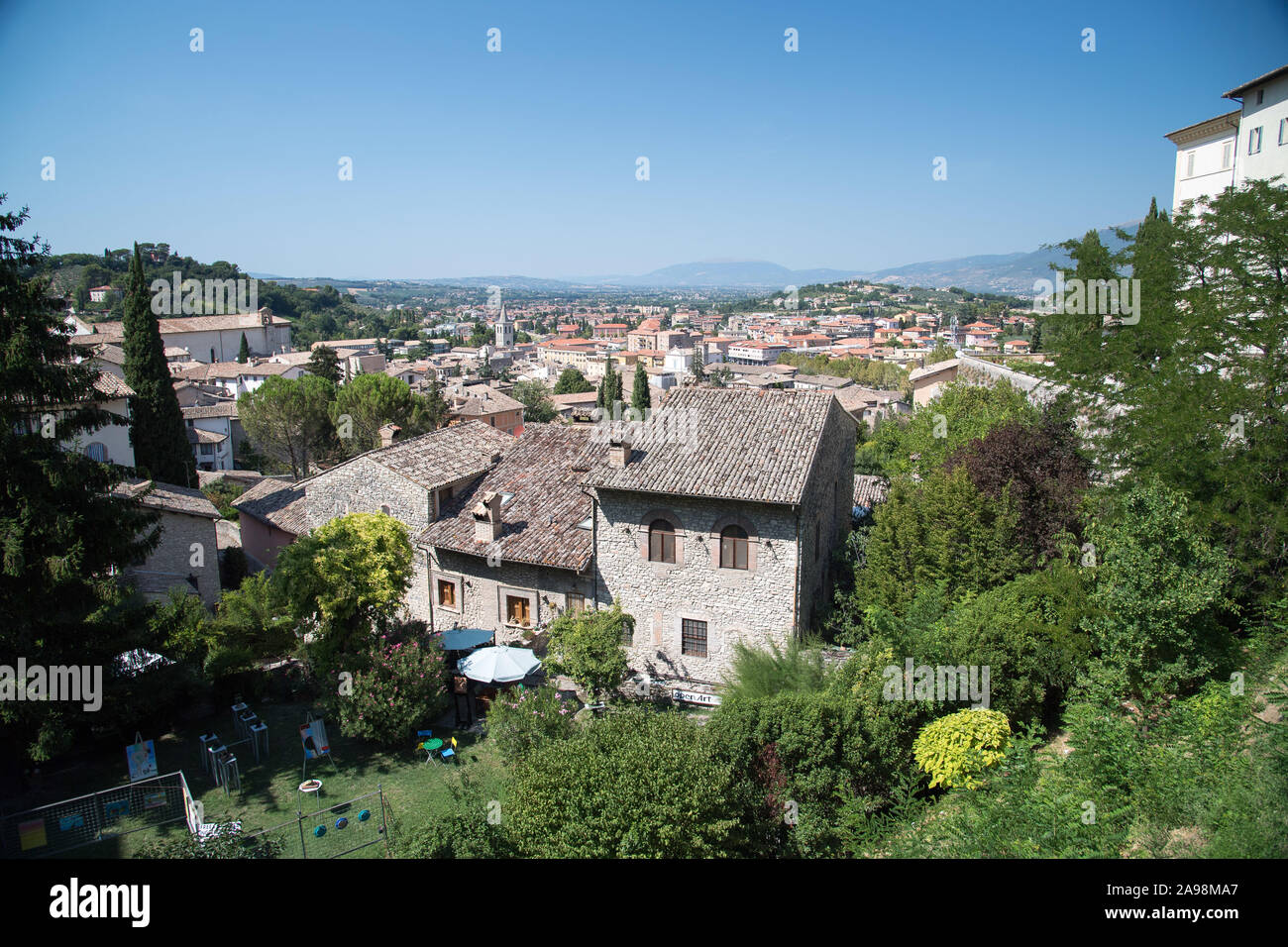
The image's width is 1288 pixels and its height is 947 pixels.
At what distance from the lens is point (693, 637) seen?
19750 millimetres

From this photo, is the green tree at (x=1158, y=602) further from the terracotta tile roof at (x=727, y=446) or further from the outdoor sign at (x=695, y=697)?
the outdoor sign at (x=695, y=697)

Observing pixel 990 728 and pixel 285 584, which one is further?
pixel 285 584

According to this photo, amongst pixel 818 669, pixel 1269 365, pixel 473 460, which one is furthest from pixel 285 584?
pixel 1269 365

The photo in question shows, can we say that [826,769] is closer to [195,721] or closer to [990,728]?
[990,728]

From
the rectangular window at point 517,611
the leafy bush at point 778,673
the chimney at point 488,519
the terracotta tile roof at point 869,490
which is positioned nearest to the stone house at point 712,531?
the leafy bush at point 778,673

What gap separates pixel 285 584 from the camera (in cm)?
1770

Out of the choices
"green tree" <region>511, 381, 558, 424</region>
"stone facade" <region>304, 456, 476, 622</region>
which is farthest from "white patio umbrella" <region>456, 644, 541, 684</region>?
"green tree" <region>511, 381, 558, 424</region>

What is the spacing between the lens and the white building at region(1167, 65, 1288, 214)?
2595cm

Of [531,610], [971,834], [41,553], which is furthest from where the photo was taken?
[531,610]

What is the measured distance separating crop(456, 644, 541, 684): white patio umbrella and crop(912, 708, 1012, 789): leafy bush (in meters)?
8.99

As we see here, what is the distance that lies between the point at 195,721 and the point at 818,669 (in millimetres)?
14614

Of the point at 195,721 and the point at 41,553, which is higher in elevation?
the point at 41,553
